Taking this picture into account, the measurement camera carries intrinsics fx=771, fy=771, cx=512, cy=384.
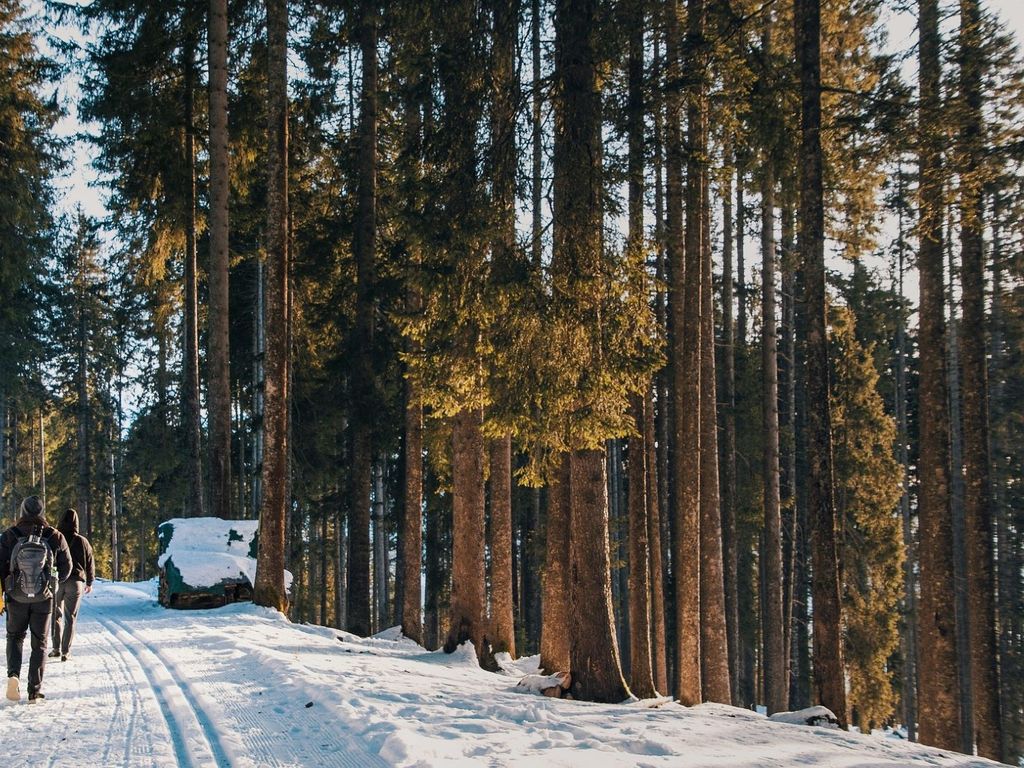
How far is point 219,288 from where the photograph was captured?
17.6m

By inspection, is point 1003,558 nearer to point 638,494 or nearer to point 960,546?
point 960,546

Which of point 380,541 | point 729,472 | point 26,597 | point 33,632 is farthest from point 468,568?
point 380,541

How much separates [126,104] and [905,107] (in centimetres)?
1781

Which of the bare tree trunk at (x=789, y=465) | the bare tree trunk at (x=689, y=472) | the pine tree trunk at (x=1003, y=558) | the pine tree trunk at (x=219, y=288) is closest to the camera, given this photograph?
the bare tree trunk at (x=689, y=472)

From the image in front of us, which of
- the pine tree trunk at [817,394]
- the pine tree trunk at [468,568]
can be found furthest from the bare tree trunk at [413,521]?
the pine tree trunk at [817,394]

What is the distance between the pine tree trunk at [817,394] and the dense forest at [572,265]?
4cm

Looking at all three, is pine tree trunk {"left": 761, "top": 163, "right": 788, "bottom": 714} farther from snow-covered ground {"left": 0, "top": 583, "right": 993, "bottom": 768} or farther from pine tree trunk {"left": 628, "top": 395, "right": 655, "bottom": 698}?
snow-covered ground {"left": 0, "top": 583, "right": 993, "bottom": 768}

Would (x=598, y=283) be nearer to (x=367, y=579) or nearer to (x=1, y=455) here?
(x=367, y=579)

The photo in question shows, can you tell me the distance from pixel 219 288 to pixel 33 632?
11103 mm

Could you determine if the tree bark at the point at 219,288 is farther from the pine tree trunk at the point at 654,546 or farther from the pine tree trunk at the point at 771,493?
the pine tree trunk at the point at 771,493

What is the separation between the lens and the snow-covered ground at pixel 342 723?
588 centimetres

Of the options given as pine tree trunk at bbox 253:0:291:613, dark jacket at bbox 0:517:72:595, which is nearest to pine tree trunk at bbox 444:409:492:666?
pine tree trunk at bbox 253:0:291:613

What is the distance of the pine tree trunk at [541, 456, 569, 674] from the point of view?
12.8 metres

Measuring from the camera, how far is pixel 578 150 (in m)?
9.45
